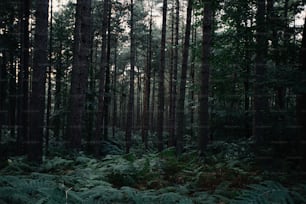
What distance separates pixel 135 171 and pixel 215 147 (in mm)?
5515

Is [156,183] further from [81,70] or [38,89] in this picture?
[81,70]

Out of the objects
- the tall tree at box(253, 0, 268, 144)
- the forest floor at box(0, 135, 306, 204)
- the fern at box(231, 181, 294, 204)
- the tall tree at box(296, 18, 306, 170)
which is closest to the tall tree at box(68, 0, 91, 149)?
the forest floor at box(0, 135, 306, 204)

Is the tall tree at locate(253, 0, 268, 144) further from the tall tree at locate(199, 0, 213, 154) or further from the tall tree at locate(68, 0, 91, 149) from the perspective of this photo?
the tall tree at locate(68, 0, 91, 149)

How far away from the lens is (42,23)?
27.5ft

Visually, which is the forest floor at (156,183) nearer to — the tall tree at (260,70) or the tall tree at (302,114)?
the tall tree at (302,114)

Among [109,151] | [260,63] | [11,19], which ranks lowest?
[109,151]

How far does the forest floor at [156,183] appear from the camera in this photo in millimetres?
3656

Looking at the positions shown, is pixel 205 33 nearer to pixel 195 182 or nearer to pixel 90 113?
pixel 195 182

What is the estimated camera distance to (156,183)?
6.17 m

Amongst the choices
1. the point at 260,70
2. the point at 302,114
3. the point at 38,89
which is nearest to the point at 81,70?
the point at 38,89

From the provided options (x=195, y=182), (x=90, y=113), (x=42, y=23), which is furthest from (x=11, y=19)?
(x=195, y=182)

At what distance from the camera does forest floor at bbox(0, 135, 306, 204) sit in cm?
366

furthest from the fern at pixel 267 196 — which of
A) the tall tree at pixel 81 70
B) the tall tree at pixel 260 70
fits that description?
the tall tree at pixel 81 70

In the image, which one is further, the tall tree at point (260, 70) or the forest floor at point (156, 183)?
the tall tree at point (260, 70)
